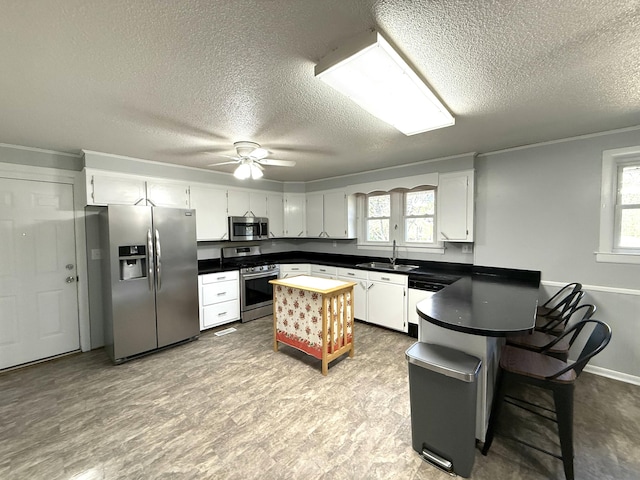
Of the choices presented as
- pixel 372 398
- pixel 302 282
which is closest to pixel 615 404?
pixel 372 398

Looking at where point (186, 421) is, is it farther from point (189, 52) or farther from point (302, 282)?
point (189, 52)

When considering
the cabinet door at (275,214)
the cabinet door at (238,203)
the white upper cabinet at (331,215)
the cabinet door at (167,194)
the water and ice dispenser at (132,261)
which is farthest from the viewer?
the cabinet door at (275,214)

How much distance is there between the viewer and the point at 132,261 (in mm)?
3105

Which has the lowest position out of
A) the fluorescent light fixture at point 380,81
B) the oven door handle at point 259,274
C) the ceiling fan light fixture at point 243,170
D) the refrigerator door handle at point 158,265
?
the oven door handle at point 259,274

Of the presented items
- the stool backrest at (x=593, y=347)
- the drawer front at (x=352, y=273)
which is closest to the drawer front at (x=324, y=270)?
the drawer front at (x=352, y=273)

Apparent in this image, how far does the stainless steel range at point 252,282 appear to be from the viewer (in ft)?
13.6

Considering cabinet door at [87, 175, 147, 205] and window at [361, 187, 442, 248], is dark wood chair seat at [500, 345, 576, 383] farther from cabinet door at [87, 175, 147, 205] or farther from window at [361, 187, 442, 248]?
cabinet door at [87, 175, 147, 205]

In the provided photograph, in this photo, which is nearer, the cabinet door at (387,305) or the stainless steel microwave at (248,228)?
the cabinet door at (387,305)

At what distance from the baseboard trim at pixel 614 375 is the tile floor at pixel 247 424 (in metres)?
0.08

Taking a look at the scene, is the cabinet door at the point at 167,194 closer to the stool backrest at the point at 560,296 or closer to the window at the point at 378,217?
the window at the point at 378,217

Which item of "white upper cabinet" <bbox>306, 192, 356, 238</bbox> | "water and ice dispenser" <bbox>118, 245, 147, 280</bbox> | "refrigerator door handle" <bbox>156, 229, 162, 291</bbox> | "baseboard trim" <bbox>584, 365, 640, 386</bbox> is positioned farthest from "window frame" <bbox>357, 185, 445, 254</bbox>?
"water and ice dispenser" <bbox>118, 245, 147, 280</bbox>

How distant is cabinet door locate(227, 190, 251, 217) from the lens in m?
4.37

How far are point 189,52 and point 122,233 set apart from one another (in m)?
2.36

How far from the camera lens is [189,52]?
4.52 ft
